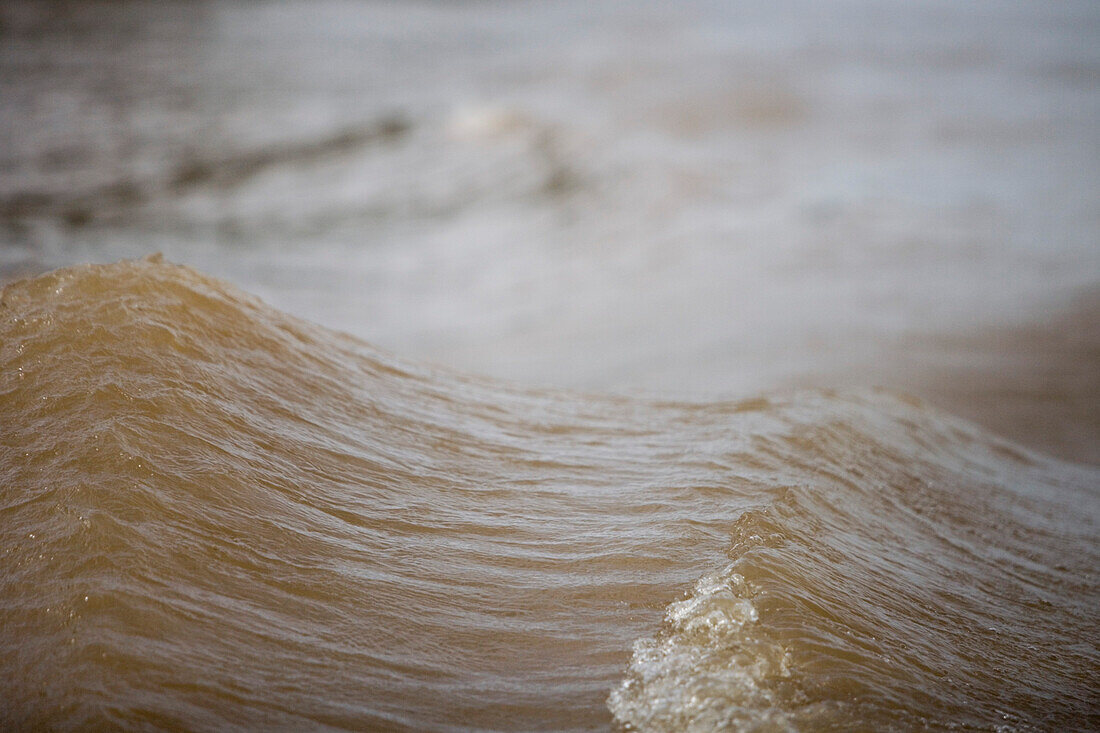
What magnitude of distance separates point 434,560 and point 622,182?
4.06 metres

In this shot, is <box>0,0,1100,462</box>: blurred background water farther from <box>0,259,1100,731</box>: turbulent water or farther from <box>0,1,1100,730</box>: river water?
<box>0,259,1100,731</box>: turbulent water

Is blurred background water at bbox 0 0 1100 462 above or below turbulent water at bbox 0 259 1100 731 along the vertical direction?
above

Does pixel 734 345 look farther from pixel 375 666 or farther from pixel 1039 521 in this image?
pixel 375 666

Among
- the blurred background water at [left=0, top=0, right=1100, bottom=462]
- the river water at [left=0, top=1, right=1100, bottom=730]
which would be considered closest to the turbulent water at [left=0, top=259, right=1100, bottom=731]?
the river water at [left=0, top=1, right=1100, bottom=730]

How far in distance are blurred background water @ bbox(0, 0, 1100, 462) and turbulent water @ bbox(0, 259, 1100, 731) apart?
0.57 m

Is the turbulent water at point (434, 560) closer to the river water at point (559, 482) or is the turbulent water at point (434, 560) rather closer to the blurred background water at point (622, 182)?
the river water at point (559, 482)

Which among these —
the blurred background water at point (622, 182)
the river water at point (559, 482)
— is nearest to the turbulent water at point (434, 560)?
the river water at point (559, 482)

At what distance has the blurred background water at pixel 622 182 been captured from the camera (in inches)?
131

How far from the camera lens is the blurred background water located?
3320 millimetres

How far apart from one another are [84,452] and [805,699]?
850 mm

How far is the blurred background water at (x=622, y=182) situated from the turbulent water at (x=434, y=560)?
570 millimetres

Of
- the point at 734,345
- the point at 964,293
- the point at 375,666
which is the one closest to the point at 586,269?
the point at 734,345

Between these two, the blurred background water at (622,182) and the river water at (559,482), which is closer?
the river water at (559,482)

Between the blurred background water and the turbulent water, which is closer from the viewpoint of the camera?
the turbulent water
